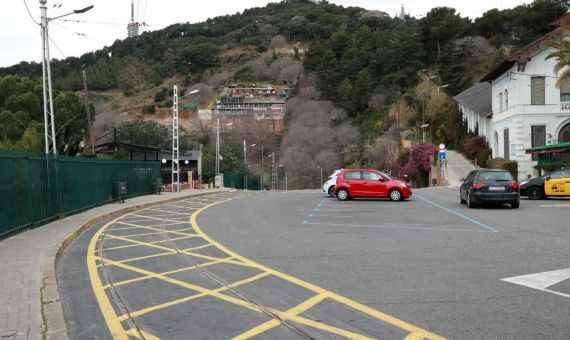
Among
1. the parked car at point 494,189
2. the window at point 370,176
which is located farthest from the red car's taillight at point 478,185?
the window at point 370,176

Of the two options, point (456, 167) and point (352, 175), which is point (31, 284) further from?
point (456, 167)

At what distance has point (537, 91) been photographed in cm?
4519

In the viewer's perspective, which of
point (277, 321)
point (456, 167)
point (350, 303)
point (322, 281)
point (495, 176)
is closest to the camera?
point (277, 321)

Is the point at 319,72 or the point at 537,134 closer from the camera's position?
the point at 537,134

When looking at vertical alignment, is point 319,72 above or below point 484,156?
above

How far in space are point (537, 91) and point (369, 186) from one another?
24340 millimetres

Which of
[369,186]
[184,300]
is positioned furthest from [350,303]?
[369,186]

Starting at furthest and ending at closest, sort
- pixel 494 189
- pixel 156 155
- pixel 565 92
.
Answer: pixel 156 155
pixel 565 92
pixel 494 189

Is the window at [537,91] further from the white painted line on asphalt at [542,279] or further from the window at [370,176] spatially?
the white painted line on asphalt at [542,279]

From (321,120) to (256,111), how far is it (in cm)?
1978

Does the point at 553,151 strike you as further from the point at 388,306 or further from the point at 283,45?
the point at 283,45

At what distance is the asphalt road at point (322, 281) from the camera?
20.5 ft

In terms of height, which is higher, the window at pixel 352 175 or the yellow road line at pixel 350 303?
the window at pixel 352 175

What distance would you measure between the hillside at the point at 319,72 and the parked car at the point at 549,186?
93.1ft
